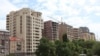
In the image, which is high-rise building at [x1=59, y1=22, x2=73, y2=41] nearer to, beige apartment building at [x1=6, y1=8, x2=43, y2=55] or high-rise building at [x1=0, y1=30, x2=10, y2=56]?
beige apartment building at [x1=6, y1=8, x2=43, y2=55]

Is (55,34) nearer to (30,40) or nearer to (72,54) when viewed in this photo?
(30,40)

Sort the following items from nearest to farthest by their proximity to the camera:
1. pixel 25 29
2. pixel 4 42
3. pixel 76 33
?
pixel 4 42 < pixel 25 29 < pixel 76 33

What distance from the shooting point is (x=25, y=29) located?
271 feet

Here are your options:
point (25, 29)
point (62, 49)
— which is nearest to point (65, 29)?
point (25, 29)

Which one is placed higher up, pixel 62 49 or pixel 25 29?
pixel 25 29

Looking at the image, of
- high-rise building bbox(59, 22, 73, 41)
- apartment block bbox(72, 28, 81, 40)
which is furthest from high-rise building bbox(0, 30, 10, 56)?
apartment block bbox(72, 28, 81, 40)

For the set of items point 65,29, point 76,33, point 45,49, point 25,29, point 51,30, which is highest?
point 65,29

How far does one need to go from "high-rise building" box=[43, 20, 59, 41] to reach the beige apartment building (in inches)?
208

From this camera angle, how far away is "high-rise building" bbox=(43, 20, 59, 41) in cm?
9232

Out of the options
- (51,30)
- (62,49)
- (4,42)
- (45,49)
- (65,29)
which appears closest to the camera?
(45,49)

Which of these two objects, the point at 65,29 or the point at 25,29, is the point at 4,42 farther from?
the point at 65,29

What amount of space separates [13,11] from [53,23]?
587 inches

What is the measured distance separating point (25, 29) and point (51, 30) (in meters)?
13.4

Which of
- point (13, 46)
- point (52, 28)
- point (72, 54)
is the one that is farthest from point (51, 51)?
point (52, 28)
